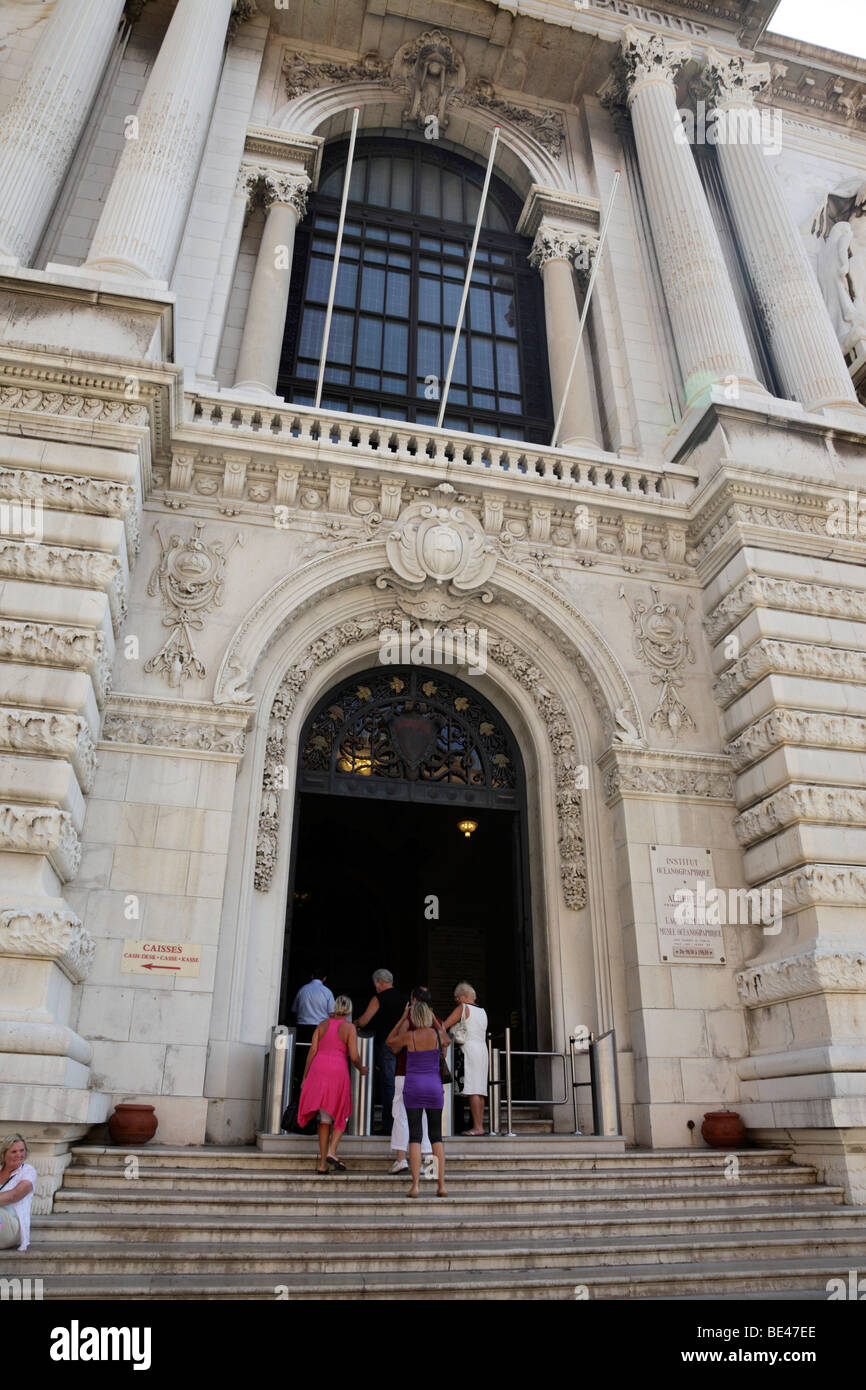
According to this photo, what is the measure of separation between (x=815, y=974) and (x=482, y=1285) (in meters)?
5.61

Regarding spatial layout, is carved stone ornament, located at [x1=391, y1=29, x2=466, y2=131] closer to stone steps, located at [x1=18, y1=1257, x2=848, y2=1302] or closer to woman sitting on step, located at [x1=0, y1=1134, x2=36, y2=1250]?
woman sitting on step, located at [x1=0, y1=1134, x2=36, y2=1250]

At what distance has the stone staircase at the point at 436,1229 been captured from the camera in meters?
6.21

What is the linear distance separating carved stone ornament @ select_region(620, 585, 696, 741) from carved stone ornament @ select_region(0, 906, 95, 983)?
817 centimetres

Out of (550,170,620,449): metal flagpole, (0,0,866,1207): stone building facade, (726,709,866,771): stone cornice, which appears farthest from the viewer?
(550,170,620,449): metal flagpole

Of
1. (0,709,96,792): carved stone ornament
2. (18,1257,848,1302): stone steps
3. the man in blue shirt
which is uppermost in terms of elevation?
(0,709,96,792): carved stone ornament

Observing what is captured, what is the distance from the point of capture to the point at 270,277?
16266 millimetres

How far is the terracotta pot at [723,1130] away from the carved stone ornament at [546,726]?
3.03 meters

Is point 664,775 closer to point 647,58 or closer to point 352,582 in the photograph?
point 352,582

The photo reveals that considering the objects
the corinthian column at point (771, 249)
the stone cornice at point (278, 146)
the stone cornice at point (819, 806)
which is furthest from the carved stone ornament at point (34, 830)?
the stone cornice at point (278, 146)

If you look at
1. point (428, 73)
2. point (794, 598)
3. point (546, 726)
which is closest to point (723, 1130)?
point (546, 726)

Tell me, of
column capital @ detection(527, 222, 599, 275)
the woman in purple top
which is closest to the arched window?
column capital @ detection(527, 222, 599, 275)

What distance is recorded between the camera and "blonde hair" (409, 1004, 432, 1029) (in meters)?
8.35

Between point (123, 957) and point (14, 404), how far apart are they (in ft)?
21.7

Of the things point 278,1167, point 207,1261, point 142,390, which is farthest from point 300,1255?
point 142,390
